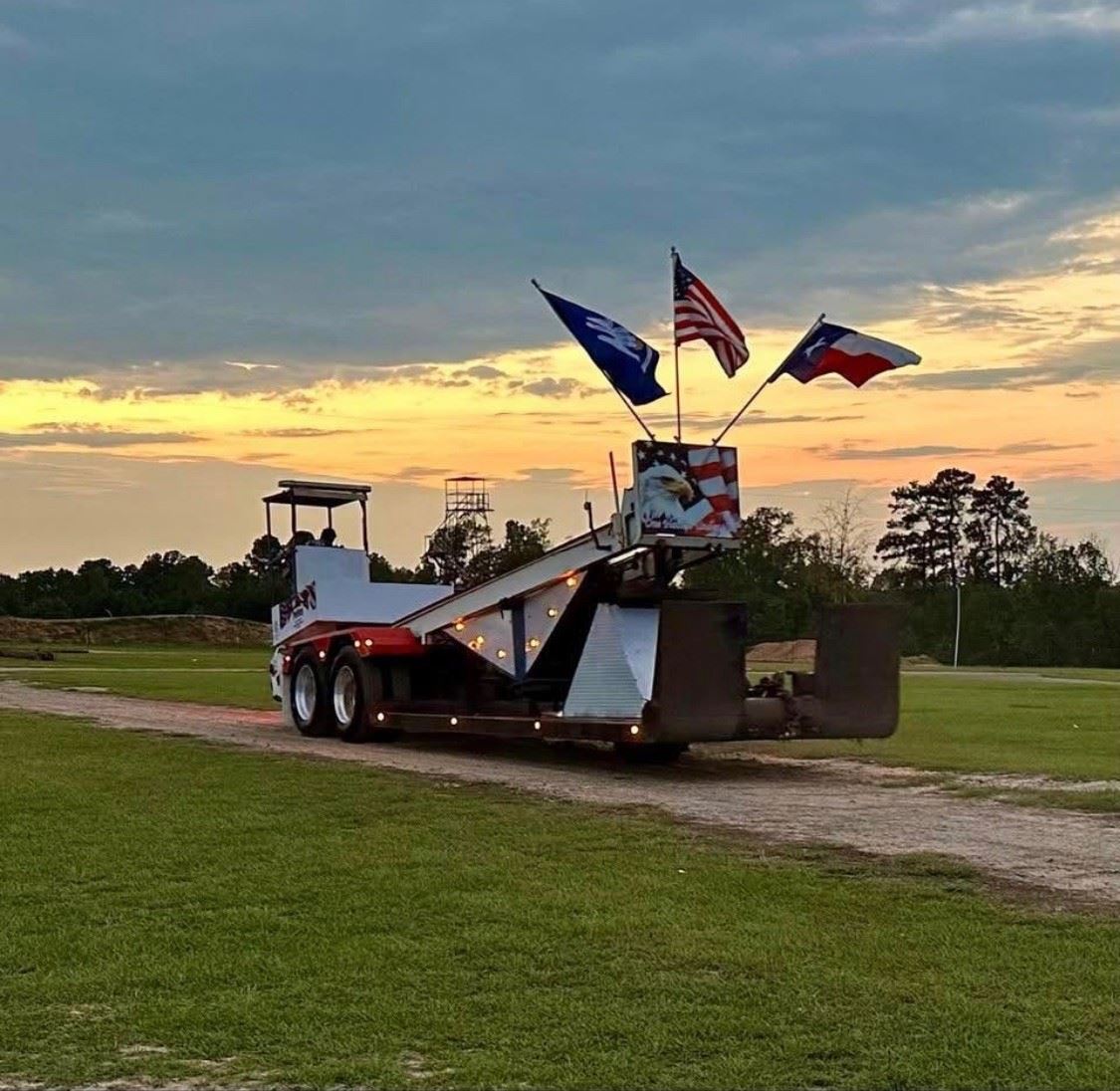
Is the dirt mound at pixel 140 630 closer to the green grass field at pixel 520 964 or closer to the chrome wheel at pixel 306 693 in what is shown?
the chrome wheel at pixel 306 693

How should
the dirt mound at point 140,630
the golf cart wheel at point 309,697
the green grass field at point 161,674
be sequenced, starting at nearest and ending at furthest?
1. the golf cart wheel at point 309,697
2. the green grass field at point 161,674
3. the dirt mound at point 140,630

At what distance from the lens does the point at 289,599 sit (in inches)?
845

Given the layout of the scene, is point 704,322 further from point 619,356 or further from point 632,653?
point 632,653

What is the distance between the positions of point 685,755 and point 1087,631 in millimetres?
70101

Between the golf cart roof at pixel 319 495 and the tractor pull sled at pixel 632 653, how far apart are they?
3527 millimetres

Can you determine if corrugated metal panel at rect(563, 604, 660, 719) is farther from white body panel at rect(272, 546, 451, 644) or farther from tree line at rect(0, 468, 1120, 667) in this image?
tree line at rect(0, 468, 1120, 667)

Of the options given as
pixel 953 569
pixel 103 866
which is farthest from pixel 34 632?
pixel 953 569

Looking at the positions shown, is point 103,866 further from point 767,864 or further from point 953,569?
point 953,569

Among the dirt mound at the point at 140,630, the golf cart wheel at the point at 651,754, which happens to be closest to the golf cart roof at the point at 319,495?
the golf cart wheel at the point at 651,754

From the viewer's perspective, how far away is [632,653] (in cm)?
1479

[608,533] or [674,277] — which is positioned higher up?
[674,277]

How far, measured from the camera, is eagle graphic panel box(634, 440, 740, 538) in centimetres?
1469

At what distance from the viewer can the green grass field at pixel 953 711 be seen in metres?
16.4

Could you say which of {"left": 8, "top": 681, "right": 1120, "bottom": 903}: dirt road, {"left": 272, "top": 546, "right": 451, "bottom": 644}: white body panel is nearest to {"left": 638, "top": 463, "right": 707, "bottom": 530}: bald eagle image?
{"left": 8, "top": 681, "right": 1120, "bottom": 903}: dirt road
